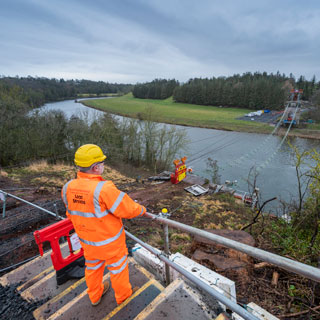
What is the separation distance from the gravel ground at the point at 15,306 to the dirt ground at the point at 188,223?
3.92ft

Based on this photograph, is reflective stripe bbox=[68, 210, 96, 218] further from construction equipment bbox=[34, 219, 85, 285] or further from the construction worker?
construction equipment bbox=[34, 219, 85, 285]

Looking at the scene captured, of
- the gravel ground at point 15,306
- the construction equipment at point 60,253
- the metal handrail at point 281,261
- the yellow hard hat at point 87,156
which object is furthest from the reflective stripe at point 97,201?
the gravel ground at point 15,306

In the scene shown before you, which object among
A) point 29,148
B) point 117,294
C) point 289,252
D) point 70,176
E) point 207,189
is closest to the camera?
point 117,294

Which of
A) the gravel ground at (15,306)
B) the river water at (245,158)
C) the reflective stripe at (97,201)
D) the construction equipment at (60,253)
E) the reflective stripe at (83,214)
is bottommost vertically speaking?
the river water at (245,158)

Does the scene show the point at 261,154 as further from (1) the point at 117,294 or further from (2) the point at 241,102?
(2) the point at 241,102

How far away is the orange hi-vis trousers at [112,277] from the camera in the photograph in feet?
7.18

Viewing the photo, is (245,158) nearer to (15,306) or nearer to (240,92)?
(15,306)

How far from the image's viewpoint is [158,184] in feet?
45.6

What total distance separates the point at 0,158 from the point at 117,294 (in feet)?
55.8

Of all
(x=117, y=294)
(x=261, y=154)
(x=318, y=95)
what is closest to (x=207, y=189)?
(x=117, y=294)

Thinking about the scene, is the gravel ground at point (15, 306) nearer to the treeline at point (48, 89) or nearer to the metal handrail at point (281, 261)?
the metal handrail at point (281, 261)

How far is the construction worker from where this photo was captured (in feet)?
6.23

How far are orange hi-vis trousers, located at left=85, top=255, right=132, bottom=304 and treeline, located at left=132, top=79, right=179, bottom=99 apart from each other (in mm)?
93418

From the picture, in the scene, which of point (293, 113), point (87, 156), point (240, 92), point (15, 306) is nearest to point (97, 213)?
point (87, 156)
